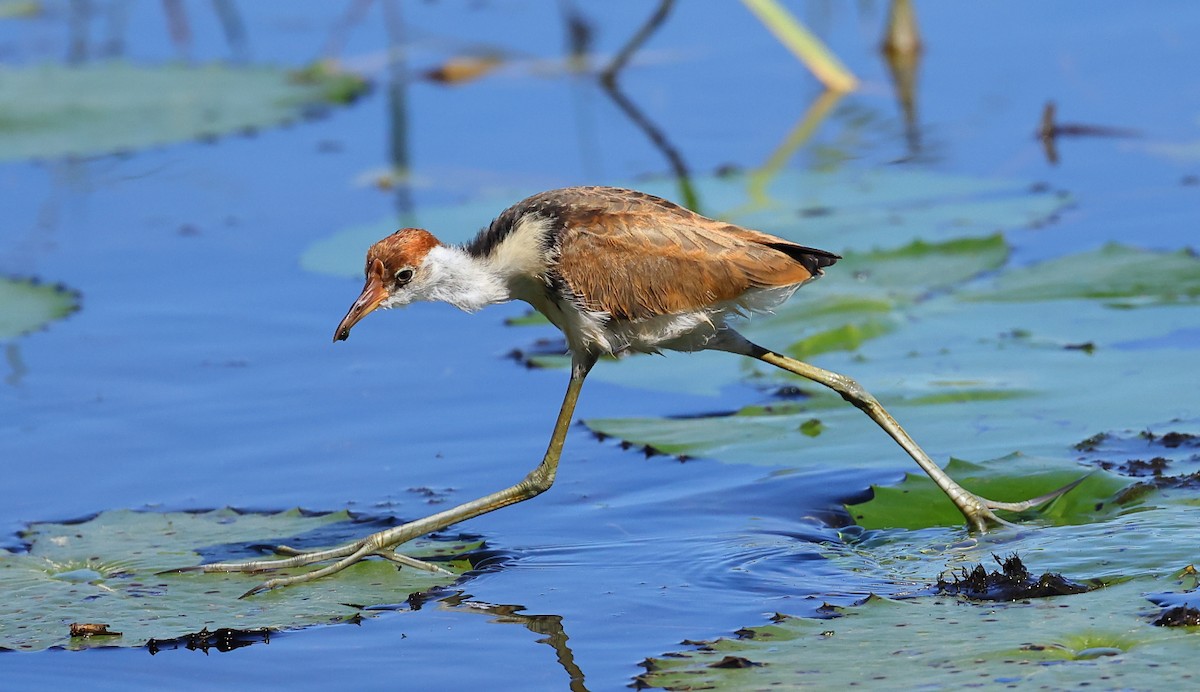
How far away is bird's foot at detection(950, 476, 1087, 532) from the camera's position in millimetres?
5980

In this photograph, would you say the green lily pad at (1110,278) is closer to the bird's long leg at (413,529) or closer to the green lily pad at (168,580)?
the bird's long leg at (413,529)

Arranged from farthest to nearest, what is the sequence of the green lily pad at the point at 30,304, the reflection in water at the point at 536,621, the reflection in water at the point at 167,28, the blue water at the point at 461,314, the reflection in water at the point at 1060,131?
1. the reflection in water at the point at 167,28
2. the reflection in water at the point at 1060,131
3. the green lily pad at the point at 30,304
4. the blue water at the point at 461,314
5. the reflection in water at the point at 536,621

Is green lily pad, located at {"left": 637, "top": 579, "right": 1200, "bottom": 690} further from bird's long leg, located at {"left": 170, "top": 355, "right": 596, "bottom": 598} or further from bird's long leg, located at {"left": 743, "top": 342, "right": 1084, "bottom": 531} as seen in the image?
bird's long leg, located at {"left": 170, "top": 355, "right": 596, "bottom": 598}

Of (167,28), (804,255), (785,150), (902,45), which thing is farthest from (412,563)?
(167,28)

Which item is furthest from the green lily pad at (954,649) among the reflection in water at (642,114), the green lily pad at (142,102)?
the green lily pad at (142,102)

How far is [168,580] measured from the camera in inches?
227

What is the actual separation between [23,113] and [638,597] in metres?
8.52

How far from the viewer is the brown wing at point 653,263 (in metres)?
5.73

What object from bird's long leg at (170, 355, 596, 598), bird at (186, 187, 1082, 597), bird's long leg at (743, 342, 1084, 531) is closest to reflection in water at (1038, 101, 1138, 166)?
bird's long leg at (743, 342, 1084, 531)

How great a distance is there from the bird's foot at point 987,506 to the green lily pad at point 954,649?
36.2 inches

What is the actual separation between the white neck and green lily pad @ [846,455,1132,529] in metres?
1.52

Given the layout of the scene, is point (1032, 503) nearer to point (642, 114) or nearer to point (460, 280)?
point (460, 280)

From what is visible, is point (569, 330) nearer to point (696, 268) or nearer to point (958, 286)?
point (696, 268)

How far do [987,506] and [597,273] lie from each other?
1617 millimetres
